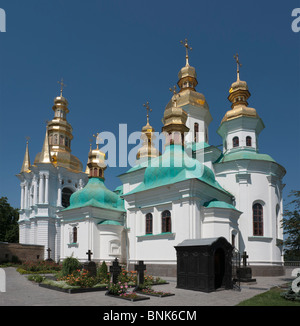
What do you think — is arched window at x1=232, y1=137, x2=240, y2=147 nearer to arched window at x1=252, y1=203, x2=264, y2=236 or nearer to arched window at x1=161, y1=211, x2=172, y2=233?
arched window at x1=252, y1=203, x2=264, y2=236

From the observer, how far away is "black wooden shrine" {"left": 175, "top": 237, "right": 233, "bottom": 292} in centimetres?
1269

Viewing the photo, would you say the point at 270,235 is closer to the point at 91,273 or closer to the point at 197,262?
the point at 197,262

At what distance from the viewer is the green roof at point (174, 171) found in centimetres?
2042

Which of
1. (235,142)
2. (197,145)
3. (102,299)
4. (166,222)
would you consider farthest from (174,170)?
(102,299)

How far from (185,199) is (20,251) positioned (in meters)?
21.0

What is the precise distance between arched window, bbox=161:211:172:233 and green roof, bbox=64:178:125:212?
7.74 metres

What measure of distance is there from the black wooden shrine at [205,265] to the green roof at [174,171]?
6369 millimetres

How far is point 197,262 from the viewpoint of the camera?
13.1 metres

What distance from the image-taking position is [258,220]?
23.1 meters

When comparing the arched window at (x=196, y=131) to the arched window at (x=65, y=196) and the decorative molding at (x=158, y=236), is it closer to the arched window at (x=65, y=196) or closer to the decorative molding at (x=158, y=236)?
the decorative molding at (x=158, y=236)

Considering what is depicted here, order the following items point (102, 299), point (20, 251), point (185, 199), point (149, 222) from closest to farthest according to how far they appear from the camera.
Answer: point (102, 299)
point (185, 199)
point (149, 222)
point (20, 251)

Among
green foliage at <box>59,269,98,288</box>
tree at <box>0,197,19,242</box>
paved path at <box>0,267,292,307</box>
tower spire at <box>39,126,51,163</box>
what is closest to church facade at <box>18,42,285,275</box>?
tower spire at <box>39,126,51,163</box>

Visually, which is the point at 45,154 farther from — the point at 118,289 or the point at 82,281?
the point at 118,289

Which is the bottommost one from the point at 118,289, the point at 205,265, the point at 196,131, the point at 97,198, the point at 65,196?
the point at 118,289
